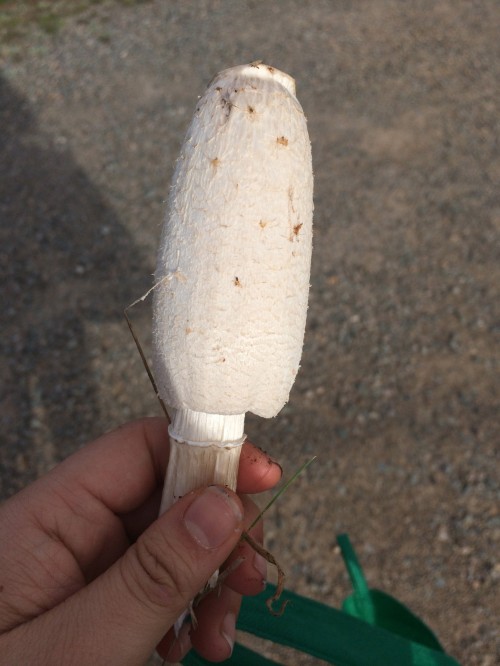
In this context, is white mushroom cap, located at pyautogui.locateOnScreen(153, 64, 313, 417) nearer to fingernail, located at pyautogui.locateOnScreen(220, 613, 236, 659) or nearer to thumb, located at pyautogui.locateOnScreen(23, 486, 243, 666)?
thumb, located at pyautogui.locateOnScreen(23, 486, 243, 666)

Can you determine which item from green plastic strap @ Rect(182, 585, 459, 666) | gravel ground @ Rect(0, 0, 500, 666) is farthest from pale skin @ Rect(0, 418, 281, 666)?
gravel ground @ Rect(0, 0, 500, 666)

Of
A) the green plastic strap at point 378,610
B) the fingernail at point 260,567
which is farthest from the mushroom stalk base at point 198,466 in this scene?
the green plastic strap at point 378,610

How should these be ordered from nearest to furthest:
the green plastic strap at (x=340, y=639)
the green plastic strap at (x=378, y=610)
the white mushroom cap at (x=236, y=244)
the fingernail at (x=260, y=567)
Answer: the white mushroom cap at (x=236, y=244), the green plastic strap at (x=340, y=639), the fingernail at (x=260, y=567), the green plastic strap at (x=378, y=610)

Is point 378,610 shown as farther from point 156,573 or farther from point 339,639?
point 156,573

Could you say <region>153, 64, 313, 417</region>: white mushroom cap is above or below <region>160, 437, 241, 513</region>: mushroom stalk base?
above

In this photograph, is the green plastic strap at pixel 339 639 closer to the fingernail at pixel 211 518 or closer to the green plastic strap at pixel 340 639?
the green plastic strap at pixel 340 639
